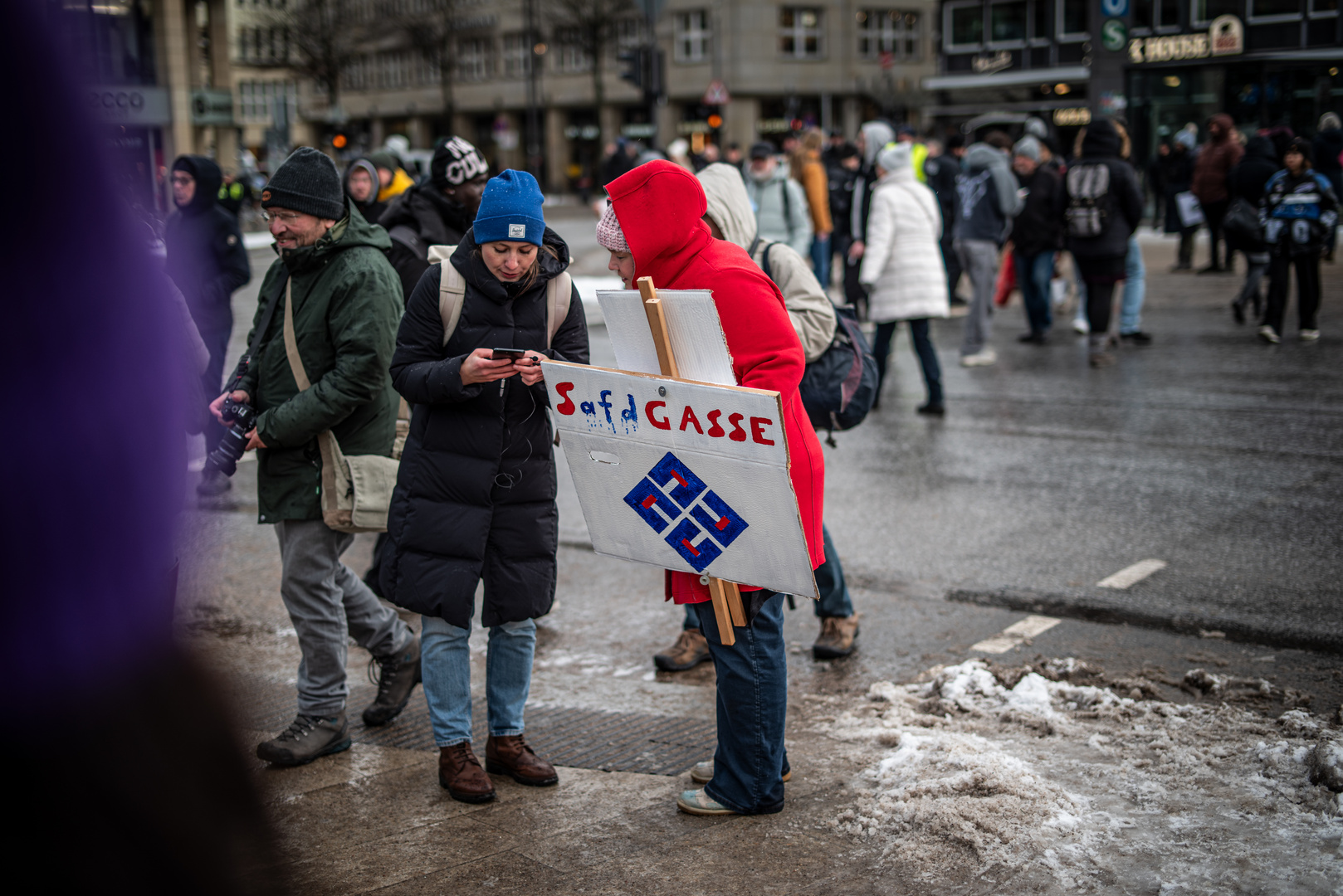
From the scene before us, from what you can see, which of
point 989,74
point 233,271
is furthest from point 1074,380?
point 989,74

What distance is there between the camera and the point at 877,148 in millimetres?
13461

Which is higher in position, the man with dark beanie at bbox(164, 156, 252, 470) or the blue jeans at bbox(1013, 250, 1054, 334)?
the man with dark beanie at bbox(164, 156, 252, 470)

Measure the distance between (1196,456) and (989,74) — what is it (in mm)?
42381

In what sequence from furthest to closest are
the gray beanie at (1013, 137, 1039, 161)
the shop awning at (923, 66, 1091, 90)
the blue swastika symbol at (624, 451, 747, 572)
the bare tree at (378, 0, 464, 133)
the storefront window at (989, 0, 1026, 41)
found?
1. the bare tree at (378, 0, 464, 133)
2. the storefront window at (989, 0, 1026, 41)
3. the shop awning at (923, 66, 1091, 90)
4. the gray beanie at (1013, 137, 1039, 161)
5. the blue swastika symbol at (624, 451, 747, 572)

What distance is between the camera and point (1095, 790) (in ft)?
12.0

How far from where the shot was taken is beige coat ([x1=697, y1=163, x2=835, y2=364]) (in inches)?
192

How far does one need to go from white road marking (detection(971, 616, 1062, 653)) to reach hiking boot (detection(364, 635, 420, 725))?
2.20 metres

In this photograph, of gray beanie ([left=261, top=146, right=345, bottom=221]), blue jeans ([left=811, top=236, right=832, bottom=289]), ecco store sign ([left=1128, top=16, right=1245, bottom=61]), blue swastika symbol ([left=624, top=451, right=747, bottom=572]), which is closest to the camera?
blue swastika symbol ([left=624, top=451, right=747, bottom=572])

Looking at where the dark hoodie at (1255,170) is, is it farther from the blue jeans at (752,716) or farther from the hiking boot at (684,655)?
the blue jeans at (752,716)

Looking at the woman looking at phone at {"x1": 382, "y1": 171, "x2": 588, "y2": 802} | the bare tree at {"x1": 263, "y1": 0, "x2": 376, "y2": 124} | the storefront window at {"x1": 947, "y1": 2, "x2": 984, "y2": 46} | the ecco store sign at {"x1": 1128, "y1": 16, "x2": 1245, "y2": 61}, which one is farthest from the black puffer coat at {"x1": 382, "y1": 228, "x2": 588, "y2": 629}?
the bare tree at {"x1": 263, "y1": 0, "x2": 376, "y2": 124}

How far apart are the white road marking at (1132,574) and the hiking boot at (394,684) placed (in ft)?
10.3

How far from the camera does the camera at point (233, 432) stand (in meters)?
4.22

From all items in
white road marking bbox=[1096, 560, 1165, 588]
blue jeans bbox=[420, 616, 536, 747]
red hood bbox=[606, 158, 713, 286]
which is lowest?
white road marking bbox=[1096, 560, 1165, 588]

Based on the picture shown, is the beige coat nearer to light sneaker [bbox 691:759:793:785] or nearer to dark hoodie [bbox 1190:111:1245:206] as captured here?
light sneaker [bbox 691:759:793:785]
